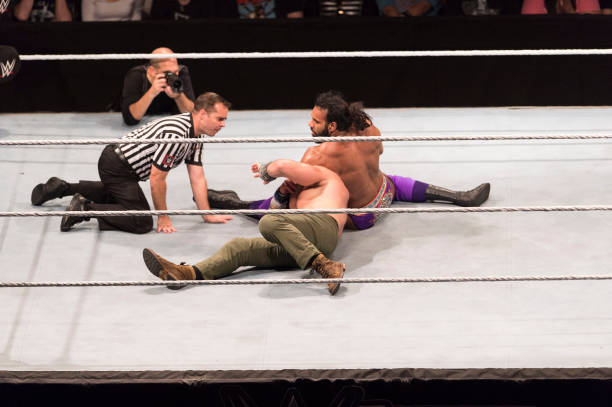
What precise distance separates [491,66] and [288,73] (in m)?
1.28

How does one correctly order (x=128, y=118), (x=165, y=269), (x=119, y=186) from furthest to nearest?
(x=128, y=118) < (x=119, y=186) < (x=165, y=269)

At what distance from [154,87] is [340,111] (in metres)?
1.48

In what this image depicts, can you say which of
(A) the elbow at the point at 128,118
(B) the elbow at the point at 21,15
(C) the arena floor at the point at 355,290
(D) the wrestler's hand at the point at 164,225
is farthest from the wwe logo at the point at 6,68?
(B) the elbow at the point at 21,15

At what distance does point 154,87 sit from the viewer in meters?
4.80

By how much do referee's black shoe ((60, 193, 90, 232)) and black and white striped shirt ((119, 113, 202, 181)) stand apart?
29cm

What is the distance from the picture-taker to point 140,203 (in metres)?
3.93

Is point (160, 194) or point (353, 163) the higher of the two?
point (353, 163)

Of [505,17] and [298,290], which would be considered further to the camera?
[505,17]

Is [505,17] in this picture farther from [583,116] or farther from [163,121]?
[163,121]

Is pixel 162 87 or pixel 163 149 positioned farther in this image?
pixel 162 87

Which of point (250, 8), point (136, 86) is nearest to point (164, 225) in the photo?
point (136, 86)

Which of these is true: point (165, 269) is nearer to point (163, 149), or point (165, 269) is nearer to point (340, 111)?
point (163, 149)

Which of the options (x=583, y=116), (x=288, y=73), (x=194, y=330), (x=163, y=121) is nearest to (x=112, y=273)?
(x=194, y=330)

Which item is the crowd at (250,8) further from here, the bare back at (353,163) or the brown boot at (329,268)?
the brown boot at (329,268)
